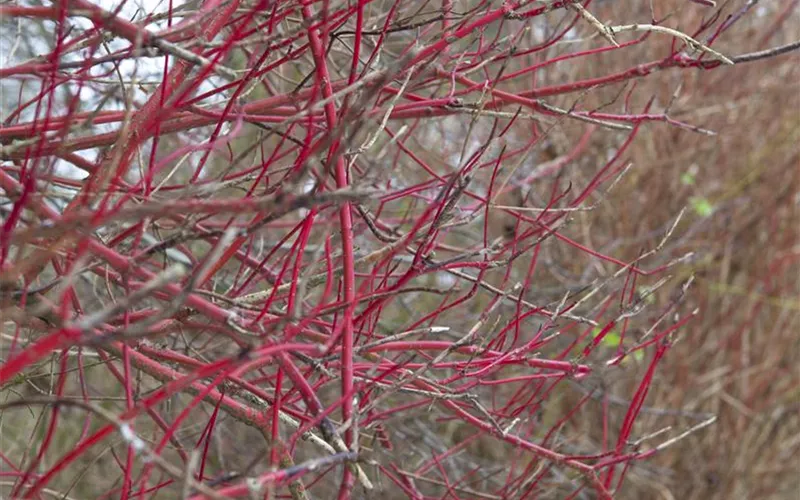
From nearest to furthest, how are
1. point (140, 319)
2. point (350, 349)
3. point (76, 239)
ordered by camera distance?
point (76, 239) → point (350, 349) → point (140, 319)

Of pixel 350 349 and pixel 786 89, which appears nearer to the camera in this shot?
pixel 350 349

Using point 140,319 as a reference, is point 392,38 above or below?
above

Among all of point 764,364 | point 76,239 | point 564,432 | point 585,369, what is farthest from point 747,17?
point 76,239

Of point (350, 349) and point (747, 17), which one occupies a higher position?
point (747, 17)

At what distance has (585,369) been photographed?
194 cm

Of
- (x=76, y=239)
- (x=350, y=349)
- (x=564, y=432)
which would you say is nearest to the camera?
(x=76, y=239)

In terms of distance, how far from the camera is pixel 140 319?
1.78 m

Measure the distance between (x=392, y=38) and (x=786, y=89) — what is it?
9.30 feet

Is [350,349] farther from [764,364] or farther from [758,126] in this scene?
[758,126]

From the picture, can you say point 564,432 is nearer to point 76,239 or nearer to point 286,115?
point 286,115

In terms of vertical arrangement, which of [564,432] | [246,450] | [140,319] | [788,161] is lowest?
[564,432]

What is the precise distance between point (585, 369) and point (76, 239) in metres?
1.13

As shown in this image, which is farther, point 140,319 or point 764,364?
point 764,364

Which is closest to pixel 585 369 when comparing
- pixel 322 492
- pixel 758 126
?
pixel 322 492
